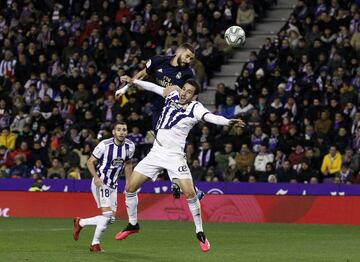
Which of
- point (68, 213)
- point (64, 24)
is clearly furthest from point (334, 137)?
point (64, 24)

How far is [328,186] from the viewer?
26.1m

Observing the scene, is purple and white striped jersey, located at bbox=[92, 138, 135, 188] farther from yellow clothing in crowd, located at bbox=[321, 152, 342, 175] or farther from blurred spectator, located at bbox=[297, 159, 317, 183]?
yellow clothing in crowd, located at bbox=[321, 152, 342, 175]

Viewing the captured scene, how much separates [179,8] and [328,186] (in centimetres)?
995

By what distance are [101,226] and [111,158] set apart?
4.27 feet

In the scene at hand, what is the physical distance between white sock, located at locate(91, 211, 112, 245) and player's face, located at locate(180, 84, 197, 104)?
2.06m

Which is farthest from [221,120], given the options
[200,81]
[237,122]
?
[200,81]

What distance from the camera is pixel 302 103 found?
2892cm

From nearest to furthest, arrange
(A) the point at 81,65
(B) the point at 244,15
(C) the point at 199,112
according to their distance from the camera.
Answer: (C) the point at 199,112, (B) the point at 244,15, (A) the point at 81,65

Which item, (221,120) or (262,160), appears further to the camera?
(262,160)

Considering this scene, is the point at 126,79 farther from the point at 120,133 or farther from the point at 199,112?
the point at 199,112

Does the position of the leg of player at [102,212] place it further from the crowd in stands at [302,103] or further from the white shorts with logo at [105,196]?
the crowd in stands at [302,103]

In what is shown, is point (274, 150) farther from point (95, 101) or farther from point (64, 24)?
point (64, 24)

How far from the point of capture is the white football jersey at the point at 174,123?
16359 mm

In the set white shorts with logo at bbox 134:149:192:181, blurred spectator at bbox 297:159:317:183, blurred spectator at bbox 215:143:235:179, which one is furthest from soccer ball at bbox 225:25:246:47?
blurred spectator at bbox 215:143:235:179
